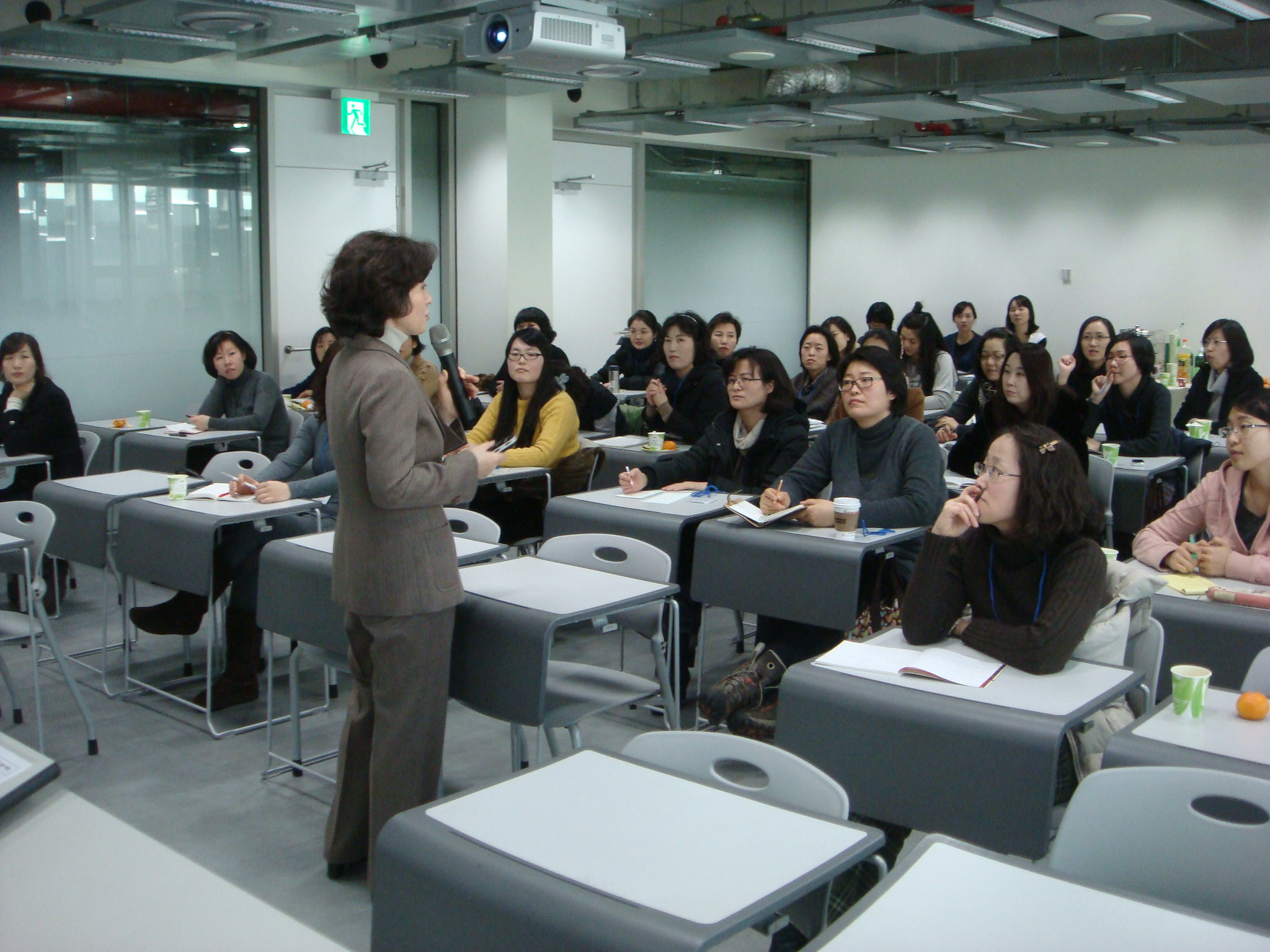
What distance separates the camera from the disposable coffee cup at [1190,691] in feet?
7.51

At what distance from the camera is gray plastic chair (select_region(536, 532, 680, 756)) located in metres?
3.09

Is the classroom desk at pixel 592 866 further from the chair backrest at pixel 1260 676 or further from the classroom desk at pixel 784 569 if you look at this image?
the classroom desk at pixel 784 569

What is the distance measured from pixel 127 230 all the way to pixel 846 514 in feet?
20.2

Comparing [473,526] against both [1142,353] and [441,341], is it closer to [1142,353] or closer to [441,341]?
[441,341]

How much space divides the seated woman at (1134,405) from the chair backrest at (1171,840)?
172 inches

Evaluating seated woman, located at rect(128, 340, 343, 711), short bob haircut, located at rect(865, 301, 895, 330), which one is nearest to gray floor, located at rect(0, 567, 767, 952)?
seated woman, located at rect(128, 340, 343, 711)

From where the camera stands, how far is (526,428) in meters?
5.25

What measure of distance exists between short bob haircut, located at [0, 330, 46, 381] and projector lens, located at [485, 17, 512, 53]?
107 inches

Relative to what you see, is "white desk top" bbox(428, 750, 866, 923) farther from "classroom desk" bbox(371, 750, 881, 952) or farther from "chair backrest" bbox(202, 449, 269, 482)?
"chair backrest" bbox(202, 449, 269, 482)

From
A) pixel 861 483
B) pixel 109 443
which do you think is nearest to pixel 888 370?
pixel 861 483

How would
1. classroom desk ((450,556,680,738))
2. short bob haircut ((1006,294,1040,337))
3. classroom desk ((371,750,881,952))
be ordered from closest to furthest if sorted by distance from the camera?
1. classroom desk ((371,750,881,952))
2. classroom desk ((450,556,680,738))
3. short bob haircut ((1006,294,1040,337))

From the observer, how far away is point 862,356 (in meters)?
4.10

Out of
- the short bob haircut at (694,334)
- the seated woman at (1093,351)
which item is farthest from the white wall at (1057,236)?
the short bob haircut at (694,334)

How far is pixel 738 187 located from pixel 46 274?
23.9 feet
